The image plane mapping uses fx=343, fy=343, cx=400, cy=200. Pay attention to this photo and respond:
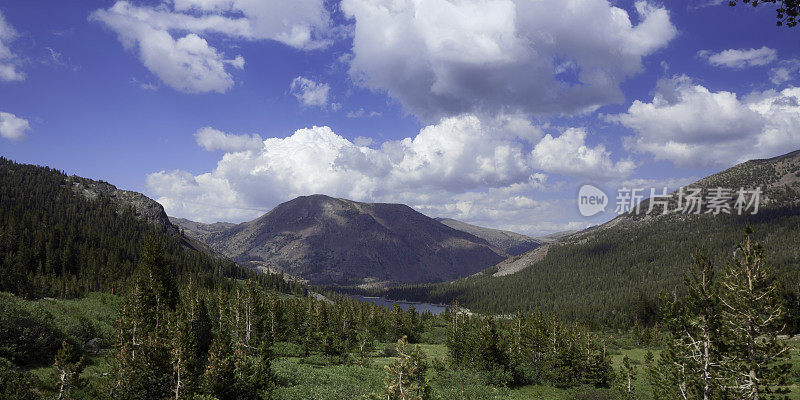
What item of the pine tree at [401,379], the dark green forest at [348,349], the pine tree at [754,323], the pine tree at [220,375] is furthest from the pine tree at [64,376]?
the pine tree at [754,323]

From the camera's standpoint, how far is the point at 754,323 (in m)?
20.8

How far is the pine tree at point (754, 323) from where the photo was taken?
20.4 metres

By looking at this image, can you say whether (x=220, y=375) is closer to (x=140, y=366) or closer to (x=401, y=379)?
(x=140, y=366)

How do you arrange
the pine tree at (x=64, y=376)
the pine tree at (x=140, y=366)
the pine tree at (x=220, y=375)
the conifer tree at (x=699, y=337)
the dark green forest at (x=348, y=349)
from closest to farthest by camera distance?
the pine tree at (x=64, y=376)
the pine tree at (x=140, y=366)
the dark green forest at (x=348, y=349)
the pine tree at (x=220, y=375)
the conifer tree at (x=699, y=337)

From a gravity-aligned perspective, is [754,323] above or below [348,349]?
above

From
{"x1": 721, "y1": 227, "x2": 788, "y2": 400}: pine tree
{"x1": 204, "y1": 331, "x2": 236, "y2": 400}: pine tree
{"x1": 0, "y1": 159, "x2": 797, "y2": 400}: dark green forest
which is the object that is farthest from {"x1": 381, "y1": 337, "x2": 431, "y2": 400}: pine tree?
{"x1": 721, "y1": 227, "x2": 788, "y2": 400}: pine tree

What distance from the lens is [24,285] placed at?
243ft

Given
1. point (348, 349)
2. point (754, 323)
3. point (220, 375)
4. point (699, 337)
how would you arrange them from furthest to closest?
point (348, 349)
point (699, 337)
point (220, 375)
point (754, 323)

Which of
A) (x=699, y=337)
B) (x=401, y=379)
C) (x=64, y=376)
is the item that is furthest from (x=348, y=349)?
(x=401, y=379)

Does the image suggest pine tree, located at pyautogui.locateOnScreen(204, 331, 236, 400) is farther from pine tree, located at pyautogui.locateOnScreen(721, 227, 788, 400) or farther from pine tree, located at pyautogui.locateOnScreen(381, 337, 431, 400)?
pine tree, located at pyautogui.locateOnScreen(721, 227, 788, 400)

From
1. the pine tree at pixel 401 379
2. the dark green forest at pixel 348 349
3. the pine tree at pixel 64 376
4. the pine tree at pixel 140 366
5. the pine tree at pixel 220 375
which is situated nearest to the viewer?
the pine tree at pixel 401 379

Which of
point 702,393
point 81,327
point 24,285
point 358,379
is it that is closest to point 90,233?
point 24,285

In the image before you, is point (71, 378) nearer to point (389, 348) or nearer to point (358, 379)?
point (358, 379)

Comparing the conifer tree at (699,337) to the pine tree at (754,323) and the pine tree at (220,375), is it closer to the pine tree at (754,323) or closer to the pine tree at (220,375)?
the pine tree at (754,323)
